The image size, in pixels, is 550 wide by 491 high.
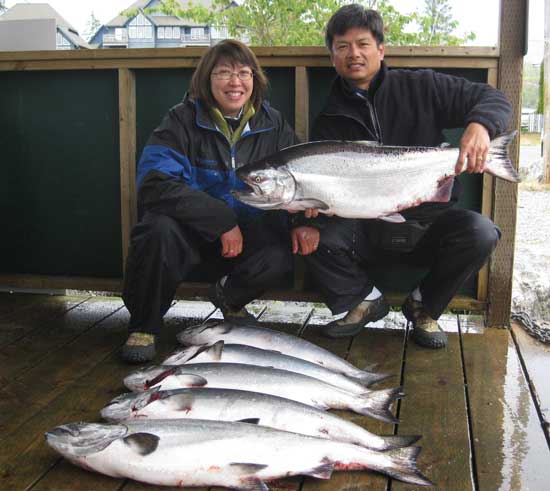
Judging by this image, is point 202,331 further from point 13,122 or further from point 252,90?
point 13,122

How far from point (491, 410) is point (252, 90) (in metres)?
2.02

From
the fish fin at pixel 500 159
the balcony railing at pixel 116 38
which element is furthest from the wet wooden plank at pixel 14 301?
the balcony railing at pixel 116 38

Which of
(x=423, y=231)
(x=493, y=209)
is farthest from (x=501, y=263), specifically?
(x=423, y=231)

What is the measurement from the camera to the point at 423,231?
156 inches

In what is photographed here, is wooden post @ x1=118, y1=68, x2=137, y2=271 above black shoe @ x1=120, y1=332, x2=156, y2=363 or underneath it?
above

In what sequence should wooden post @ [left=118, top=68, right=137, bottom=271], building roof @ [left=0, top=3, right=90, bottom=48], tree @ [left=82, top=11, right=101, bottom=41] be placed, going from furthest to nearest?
tree @ [left=82, top=11, right=101, bottom=41]
building roof @ [left=0, top=3, right=90, bottom=48]
wooden post @ [left=118, top=68, right=137, bottom=271]

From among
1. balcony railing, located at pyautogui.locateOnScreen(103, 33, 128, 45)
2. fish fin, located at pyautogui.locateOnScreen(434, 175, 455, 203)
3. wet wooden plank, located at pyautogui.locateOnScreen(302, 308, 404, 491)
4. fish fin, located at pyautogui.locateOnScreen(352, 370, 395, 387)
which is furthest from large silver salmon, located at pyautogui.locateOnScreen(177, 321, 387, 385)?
balcony railing, located at pyautogui.locateOnScreen(103, 33, 128, 45)

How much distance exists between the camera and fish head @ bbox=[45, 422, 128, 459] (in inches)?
94.9

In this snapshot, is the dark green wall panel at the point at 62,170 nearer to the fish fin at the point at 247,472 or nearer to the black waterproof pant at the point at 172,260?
the black waterproof pant at the point at 172,260

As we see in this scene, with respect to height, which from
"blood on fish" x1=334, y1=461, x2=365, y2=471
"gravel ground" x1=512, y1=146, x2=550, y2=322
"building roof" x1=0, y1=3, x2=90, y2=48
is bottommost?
"gravel ground" x1=512, y1=146, x2=550, y2=322

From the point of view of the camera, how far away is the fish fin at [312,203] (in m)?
3.53

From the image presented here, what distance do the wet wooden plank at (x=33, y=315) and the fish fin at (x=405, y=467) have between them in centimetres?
232

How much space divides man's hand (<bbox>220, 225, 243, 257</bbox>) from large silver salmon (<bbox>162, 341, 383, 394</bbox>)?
0.58m

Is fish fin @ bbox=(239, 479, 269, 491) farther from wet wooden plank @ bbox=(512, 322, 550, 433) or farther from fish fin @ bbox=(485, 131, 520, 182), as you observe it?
fish fin @ bbox=(485, 131, 520, 182)
